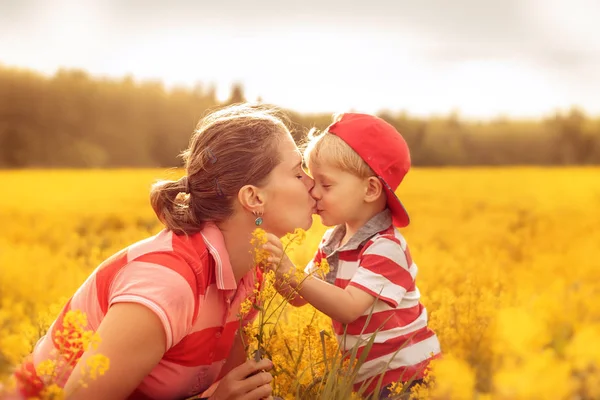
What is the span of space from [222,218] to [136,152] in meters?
24.8

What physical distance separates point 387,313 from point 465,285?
752mm

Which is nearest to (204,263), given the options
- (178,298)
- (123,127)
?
(178,298)

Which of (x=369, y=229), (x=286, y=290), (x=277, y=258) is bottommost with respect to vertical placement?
(x=286, y=290)

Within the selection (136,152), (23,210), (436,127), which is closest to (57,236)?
(23,210)

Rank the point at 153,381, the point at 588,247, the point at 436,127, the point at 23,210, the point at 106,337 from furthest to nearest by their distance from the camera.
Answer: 1. the point at 436,127
2. the point at 23,210
3. the point at 588,247
4. the point at 153,381
5. the point at 106,337

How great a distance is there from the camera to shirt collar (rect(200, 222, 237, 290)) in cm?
264

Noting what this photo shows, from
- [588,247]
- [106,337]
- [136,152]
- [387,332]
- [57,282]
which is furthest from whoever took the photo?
[136,152]

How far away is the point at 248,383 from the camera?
2.42m

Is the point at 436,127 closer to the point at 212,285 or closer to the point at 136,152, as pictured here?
the point at 136,152

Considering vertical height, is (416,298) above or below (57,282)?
above

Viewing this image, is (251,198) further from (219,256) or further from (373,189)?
(373,189)

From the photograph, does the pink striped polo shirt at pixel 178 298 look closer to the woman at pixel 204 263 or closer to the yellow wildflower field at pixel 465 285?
the woman at pixel 204 263

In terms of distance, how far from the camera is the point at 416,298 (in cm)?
315

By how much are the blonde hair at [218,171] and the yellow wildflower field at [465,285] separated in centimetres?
26
